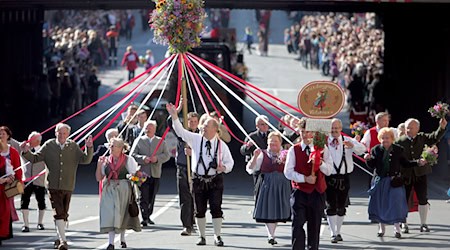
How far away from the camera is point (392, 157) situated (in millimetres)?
17047

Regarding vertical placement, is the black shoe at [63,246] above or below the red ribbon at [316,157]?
below

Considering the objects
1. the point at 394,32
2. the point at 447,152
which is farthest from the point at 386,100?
the point at 447,152

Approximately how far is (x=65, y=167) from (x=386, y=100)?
20515mm

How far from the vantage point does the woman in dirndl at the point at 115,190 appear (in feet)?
51.5

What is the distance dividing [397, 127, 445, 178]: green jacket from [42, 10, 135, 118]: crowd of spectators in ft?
71.0

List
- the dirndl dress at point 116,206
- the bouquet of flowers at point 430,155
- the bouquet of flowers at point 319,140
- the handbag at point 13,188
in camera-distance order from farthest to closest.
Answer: the bouquet of flowers at point 430,155 < the handbag at point 13,188 < the dirndl dress at point 116,206 < the bouquet of flowers at point 319,140

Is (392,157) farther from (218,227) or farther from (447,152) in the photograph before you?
(447,152)

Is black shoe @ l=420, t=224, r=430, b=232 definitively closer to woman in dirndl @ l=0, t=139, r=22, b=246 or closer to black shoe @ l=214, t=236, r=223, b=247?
black shoe @ l=214, t=236, r=223, b=247

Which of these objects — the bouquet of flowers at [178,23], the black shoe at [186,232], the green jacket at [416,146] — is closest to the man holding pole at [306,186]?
the bouquet of flowers at [178,23]

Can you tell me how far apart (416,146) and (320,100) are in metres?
3.61

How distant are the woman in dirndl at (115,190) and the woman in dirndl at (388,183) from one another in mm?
3513

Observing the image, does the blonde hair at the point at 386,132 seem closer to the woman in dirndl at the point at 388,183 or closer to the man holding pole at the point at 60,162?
the woman in dirndl at the point at 388,183

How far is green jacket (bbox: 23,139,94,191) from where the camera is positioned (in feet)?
52.5

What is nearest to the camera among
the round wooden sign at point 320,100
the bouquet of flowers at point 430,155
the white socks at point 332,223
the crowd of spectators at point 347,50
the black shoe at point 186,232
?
the round wooden sign at point 320,100
